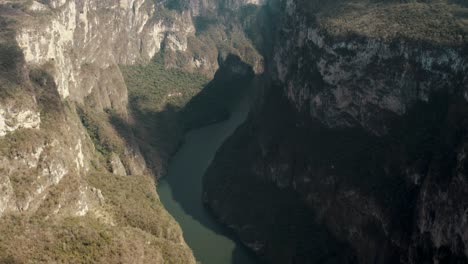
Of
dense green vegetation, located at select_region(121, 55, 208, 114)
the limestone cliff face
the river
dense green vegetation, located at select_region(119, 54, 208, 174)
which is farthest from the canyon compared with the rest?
dense green vegetation, located at select_region(121, 55, 208, 114)

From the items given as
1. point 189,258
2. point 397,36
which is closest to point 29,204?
point 189,258

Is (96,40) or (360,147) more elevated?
(360,147)

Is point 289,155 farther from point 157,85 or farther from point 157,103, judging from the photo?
point 157,85

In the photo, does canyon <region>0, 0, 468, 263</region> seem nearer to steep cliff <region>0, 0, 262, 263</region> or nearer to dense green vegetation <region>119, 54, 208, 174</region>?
steep cliff <region>0, 0, 262, 263</region>

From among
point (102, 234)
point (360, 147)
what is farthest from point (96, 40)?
point (102, 234)

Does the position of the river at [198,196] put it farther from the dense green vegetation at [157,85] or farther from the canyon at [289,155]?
the dense green vegetation at [157,85]
